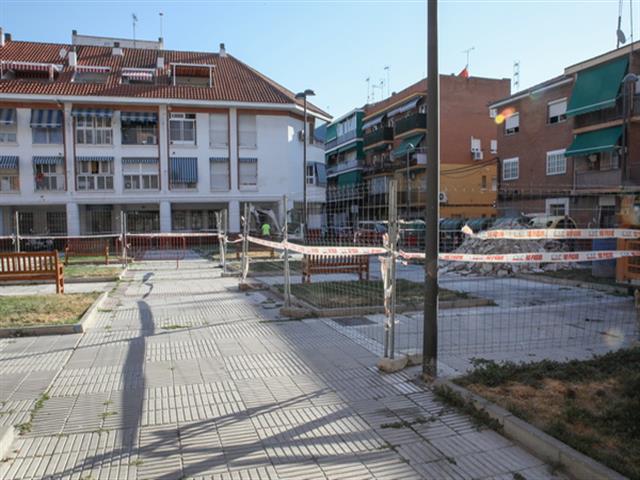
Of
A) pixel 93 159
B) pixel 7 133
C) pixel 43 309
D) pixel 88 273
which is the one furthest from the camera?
pixel 93 159

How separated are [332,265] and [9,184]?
27.6 meters

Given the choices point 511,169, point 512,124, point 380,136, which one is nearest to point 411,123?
point 380,136

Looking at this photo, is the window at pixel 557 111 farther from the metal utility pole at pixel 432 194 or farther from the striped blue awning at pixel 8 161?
the striped blue awning at pixel 8 161

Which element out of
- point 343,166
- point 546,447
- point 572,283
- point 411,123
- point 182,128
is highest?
point 411,123

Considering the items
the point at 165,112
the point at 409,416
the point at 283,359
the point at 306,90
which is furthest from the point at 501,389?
the point at 165,112

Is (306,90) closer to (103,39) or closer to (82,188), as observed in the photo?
(82,188)

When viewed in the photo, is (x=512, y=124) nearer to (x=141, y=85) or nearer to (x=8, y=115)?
(x=141, y=85)

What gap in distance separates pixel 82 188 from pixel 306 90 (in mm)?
16376

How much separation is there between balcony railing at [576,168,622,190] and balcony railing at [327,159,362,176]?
28.0m

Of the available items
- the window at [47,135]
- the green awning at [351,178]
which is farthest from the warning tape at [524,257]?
the green awning at [351,178]

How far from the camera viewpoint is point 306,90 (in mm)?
26391

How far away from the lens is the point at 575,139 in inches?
1088

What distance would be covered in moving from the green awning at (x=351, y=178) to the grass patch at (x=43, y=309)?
43354 mm

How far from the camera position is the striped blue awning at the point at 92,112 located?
32.2 m
